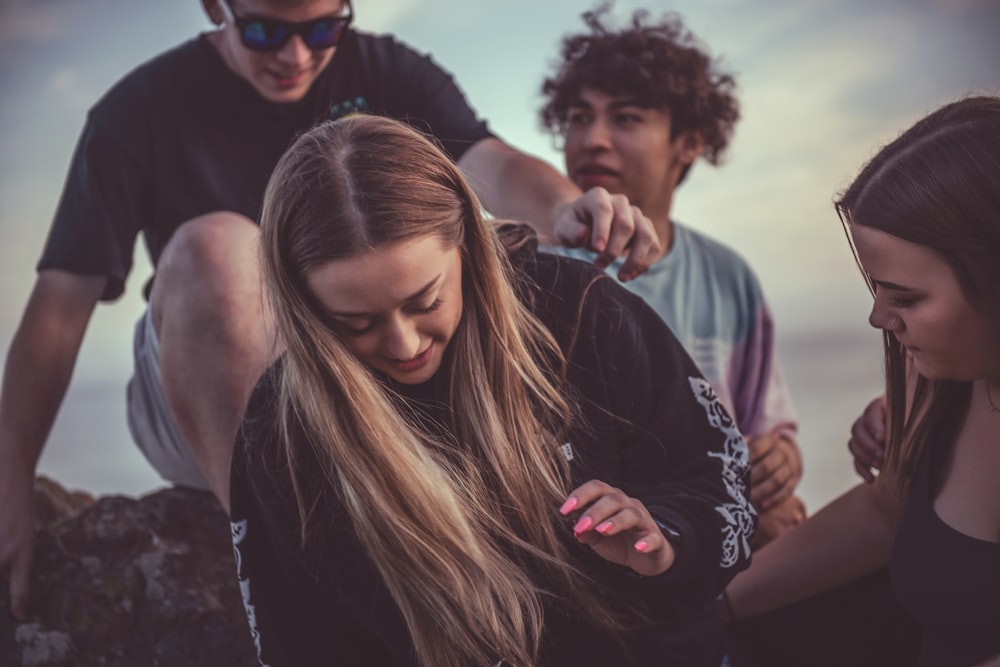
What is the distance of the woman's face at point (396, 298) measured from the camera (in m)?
1.60

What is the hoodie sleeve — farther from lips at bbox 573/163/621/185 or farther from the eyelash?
lips at bbox 573/163/621/185

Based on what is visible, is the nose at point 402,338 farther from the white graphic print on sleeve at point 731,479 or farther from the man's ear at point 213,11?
the man's ear at point 213,11

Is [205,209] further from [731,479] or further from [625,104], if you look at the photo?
[731,479]

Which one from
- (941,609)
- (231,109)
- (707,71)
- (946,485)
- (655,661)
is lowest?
(655,661)

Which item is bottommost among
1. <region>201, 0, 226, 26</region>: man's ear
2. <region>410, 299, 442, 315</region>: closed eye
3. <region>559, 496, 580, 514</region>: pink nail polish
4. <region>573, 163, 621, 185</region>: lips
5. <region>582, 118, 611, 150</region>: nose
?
<region>559, 496, 580, 514</region>: pink nail polish

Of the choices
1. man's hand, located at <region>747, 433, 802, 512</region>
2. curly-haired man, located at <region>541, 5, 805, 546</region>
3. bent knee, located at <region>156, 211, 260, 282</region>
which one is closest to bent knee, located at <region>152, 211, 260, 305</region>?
bent knee, located at <region>156, 211, 260, 282</region>

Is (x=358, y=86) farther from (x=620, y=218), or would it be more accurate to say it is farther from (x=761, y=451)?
(x=761, y=451)

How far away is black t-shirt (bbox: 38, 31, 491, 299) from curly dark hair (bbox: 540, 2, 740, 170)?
522 millimetres

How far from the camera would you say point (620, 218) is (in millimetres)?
1854

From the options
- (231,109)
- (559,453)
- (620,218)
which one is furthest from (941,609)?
(231,109)

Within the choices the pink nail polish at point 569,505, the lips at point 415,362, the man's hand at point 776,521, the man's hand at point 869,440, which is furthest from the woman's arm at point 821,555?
the lips at point 415,362

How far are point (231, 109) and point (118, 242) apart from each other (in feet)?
1.47

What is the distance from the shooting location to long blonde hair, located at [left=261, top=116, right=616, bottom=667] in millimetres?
1652

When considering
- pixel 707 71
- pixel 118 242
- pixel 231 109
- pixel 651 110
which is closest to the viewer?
pixel 118 242
